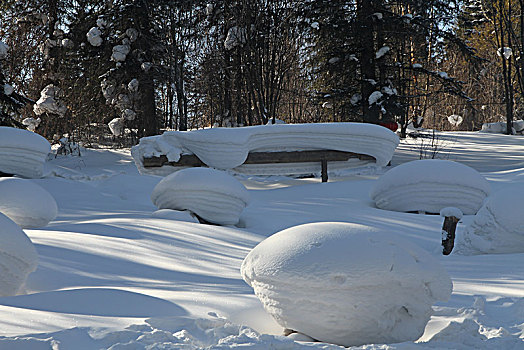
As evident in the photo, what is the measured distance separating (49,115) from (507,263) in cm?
1161

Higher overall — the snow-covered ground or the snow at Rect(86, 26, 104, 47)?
the snow at Rect(86, 26, 104, 47)

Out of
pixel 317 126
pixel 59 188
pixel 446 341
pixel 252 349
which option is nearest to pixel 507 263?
pixel 446 341

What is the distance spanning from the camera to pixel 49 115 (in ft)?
40.5

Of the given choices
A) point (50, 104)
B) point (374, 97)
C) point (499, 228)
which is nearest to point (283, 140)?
point (374, 97)

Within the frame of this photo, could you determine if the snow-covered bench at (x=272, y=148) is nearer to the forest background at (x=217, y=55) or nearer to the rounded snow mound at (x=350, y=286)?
the forest background at (x=217, y=55)

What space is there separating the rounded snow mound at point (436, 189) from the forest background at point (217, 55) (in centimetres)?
505

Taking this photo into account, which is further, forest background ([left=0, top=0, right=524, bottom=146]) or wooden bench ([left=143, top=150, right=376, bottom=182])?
forest background ([left=0, top=0, right=524, bottom=146])

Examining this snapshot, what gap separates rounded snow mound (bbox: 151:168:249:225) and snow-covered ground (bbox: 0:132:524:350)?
28 cm

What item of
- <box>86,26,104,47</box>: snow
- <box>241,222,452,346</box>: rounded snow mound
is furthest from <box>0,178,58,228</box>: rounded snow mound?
<box>86,26,104,47</box>: snow

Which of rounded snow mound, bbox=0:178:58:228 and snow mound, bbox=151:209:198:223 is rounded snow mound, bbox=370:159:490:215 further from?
A: rounded snow mound, bbox=0:178:58:228

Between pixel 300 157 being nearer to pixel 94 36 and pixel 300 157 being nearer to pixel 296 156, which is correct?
pixel 296 156

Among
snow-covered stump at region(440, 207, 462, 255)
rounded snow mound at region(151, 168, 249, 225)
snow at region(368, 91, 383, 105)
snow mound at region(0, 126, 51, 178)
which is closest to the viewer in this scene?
snow-covered stump at region(440, 207, 462, 255)

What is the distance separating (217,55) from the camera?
40.5 feet

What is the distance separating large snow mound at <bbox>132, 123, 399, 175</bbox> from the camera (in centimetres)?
759
